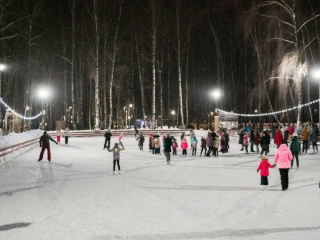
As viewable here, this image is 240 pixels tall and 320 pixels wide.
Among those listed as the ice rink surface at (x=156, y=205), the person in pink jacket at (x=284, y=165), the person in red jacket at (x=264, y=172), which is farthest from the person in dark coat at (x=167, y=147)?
the person in pink jacket at (x=284, y=165)

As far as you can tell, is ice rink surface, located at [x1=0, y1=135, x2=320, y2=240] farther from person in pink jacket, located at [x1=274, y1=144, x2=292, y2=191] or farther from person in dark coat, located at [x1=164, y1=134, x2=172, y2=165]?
person in dark coat, located at [x1=164, y1=134, x2=172, y2=165]

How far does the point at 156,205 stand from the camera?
8.33 m

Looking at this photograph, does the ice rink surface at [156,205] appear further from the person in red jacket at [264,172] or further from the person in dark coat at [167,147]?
the person in dark coat at [167,147]

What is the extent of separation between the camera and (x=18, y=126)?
36.3 meters

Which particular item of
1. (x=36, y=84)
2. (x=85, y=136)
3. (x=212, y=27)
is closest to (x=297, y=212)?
(x=85, y=136)

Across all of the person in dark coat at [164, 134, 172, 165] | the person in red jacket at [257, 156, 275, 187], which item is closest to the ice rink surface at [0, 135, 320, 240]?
the person in red jacket at [257, 156, 275, 187]

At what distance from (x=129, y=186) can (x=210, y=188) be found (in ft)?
7.80

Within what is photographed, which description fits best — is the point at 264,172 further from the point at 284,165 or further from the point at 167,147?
the point at 167,147

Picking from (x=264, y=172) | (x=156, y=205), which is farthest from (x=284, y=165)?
(x=156, y=205)

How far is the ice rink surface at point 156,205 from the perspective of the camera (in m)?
6.23

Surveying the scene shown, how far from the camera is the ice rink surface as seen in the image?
6.23 metres

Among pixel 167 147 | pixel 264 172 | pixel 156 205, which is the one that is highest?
pixel 167 147

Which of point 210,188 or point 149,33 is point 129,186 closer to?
point 210,188

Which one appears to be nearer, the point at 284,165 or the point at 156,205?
the point at 156,205
